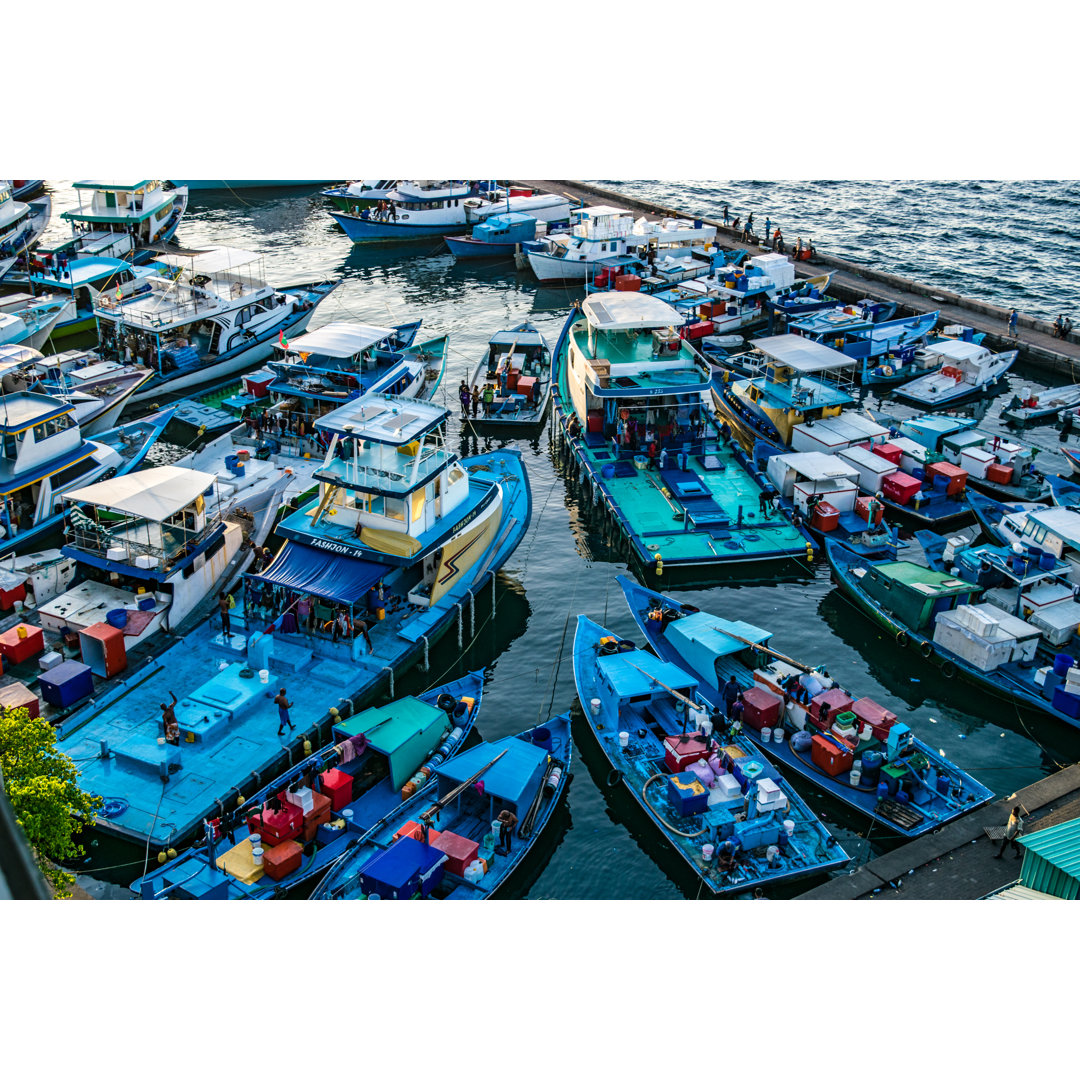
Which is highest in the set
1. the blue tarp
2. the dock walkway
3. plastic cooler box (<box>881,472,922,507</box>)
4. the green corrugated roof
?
the blue tarp

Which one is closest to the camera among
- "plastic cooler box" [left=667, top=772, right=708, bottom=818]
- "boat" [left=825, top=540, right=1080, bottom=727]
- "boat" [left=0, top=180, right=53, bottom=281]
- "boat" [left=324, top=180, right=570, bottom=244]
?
"plastic cooler box" [left=667, top=772, right=708, bottom=818]

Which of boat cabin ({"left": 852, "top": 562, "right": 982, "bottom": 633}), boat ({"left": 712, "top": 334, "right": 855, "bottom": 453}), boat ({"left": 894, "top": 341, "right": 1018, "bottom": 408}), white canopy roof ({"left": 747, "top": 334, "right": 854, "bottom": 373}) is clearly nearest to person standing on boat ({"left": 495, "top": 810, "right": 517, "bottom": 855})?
boat cabin ({"left": 852, "top": 562, "right": 982, "bottom": 633})

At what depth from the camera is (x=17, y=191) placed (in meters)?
81.8

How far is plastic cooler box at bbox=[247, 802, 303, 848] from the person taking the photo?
24547 millimetres

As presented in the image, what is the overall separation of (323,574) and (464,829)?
945cm

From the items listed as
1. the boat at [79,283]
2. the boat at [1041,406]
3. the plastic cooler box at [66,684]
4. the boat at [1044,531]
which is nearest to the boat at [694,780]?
the plastic cooler box at [66,684]

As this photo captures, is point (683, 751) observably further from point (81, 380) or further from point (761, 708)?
point (81, 380)

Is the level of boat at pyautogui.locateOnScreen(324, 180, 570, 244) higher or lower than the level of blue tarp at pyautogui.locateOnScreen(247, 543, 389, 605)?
higher

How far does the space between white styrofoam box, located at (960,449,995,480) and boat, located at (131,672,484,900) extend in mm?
24923

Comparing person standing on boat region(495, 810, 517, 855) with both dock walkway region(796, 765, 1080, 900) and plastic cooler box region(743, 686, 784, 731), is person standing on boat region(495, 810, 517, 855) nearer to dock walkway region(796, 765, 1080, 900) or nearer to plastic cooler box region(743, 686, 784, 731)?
dock walkway region(796, 765, 1080, 900)

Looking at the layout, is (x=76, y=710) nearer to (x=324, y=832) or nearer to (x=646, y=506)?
(x=324, y=832)

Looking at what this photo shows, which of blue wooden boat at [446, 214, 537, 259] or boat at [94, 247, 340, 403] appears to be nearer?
boat at [94, 247, 340, 403]

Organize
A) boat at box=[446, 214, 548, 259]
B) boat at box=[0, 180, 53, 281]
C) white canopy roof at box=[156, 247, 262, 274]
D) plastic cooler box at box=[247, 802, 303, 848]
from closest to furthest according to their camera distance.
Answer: plastic cooler box at box=[247, 802, 303, 848]
white canopy roof at box=[156, 247, 262, 274]
boat at box=[0, 180, 53, 281]
boat at box=[446, 214, 548, 259]

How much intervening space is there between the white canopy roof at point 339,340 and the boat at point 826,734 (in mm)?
21108
